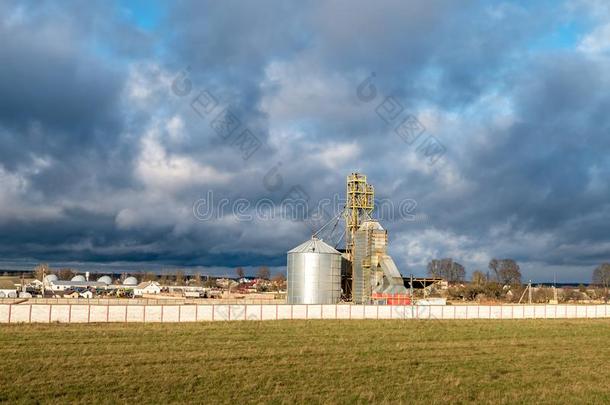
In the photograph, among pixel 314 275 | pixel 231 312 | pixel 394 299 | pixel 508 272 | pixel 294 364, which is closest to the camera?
pixel 294 364

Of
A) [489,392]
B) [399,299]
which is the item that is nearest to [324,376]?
[489,392]

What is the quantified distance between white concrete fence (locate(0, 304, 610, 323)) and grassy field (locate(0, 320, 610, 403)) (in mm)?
2845

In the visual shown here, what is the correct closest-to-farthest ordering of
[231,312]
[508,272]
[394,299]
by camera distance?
[231,312] → [394,299] → [508,272]

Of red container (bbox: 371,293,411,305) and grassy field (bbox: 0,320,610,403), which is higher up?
red container (bbox: 371,293,411,305)

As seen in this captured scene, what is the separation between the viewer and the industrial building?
69.4 meters

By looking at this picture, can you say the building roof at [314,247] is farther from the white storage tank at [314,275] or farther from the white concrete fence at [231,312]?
the white concrete fence at [231,312]

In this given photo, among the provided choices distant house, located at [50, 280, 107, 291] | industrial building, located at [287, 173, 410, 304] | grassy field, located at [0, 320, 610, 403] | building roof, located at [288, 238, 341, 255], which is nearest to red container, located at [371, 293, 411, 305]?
industrial building, located at [287, 173, 410, 304]

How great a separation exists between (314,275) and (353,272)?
5.72 meters

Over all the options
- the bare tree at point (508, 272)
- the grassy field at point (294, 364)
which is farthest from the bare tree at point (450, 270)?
the grassy field at point (294, 364)

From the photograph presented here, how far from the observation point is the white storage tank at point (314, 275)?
6994 centimetres

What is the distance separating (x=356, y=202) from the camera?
7831 cm

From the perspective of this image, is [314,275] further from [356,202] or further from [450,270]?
[450,270]

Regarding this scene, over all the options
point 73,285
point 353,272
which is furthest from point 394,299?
point 73,285

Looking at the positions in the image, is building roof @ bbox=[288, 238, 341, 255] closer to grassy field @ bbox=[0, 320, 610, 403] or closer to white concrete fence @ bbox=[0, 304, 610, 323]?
white concrete fence @ bbox=[0, 304, 610, 323]
